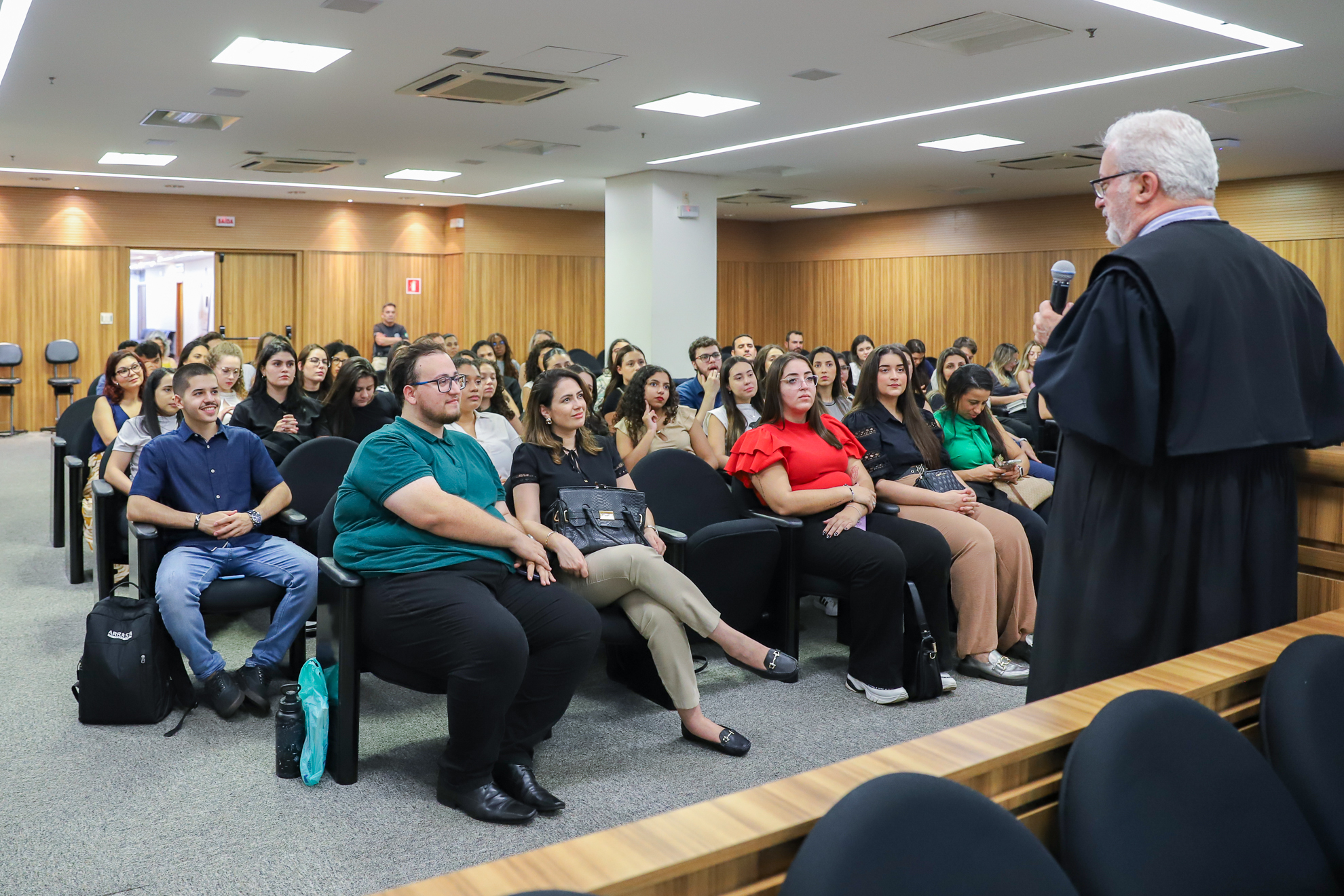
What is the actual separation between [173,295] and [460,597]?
16.9 metres

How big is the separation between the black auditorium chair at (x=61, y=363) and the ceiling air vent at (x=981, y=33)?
1215cm

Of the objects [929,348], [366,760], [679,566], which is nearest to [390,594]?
[366,760]

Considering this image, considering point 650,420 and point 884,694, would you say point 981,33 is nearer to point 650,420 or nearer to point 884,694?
point 650,420

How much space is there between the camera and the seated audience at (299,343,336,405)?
20.2ft

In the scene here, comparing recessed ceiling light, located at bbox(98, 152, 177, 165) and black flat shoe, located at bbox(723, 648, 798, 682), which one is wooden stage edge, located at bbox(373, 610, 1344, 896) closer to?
black flat shoe, located at bbox(723, 648, 798, 682)

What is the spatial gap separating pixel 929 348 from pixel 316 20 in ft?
39.2

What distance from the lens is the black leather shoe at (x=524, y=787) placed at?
2990 mm

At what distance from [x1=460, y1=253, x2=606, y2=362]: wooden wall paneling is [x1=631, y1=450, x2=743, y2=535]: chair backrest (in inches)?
485

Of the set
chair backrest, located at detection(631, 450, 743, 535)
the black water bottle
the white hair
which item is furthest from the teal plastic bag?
the white hair

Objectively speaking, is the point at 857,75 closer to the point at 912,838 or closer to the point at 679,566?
the point at 679,566

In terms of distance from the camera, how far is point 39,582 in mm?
5629

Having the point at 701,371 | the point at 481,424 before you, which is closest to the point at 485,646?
the point at 481,424

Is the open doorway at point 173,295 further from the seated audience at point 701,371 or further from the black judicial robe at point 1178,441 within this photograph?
the black judicial robe at point 1178,441

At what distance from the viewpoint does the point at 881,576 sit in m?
4.02
